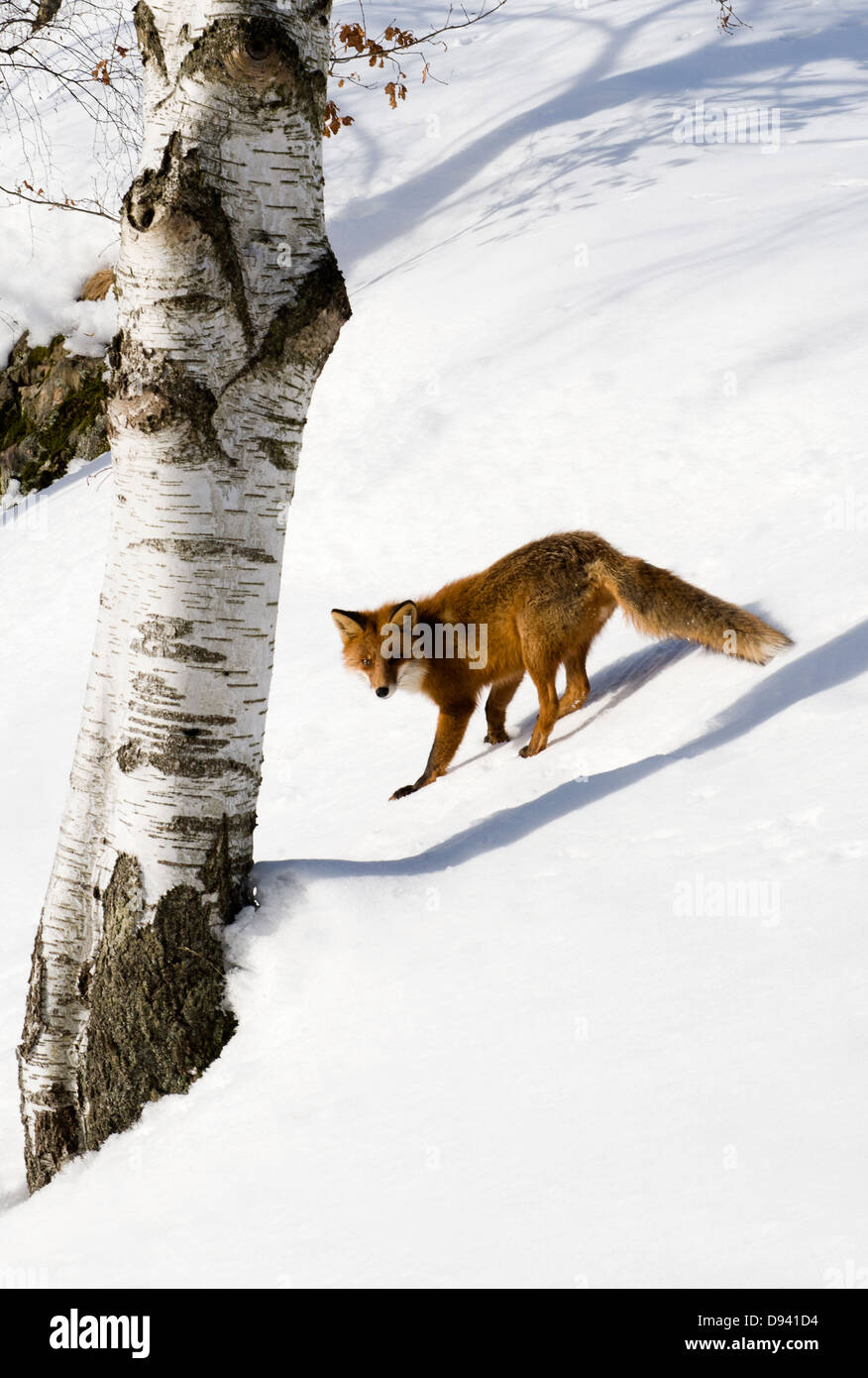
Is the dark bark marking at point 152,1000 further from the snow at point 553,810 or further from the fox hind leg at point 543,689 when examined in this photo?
the fox hind leg at point 543,689

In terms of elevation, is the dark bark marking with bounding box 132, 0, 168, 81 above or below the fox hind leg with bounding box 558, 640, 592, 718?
above

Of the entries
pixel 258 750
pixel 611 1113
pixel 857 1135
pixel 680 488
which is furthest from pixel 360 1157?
pixel 680 488

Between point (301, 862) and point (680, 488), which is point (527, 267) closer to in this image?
point (680, 488)

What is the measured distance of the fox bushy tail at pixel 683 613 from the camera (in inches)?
175


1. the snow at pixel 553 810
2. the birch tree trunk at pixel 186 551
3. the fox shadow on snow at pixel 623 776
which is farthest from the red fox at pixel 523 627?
the birch tree trunk at pixel 186 551

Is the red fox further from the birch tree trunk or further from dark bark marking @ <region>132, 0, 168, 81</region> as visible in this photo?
dark bark marking @ <region>132, 0, 168, 81</region>

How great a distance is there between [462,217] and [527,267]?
2.26m

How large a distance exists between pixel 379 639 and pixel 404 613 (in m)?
0.20

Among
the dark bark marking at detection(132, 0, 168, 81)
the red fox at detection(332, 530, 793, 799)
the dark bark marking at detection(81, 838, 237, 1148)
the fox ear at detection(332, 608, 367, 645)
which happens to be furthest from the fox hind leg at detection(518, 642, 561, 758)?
the dark bark marking at detection(132, 0, 168, 81)

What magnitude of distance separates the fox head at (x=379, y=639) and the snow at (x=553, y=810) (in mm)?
579

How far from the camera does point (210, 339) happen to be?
292 centimetres

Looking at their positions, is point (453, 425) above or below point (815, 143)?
below

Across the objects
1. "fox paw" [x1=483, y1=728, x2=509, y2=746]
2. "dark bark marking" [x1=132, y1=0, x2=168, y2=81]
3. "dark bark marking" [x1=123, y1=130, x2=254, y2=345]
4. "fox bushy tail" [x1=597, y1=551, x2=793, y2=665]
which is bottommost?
"fox paw" [x1=483, y1=728, x2=509, y2=746]

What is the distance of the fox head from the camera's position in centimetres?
502
